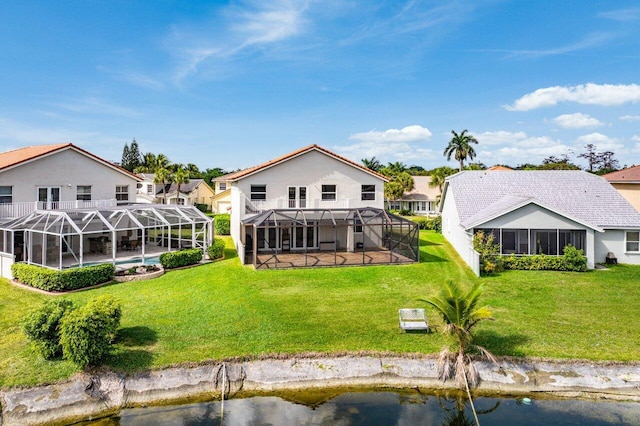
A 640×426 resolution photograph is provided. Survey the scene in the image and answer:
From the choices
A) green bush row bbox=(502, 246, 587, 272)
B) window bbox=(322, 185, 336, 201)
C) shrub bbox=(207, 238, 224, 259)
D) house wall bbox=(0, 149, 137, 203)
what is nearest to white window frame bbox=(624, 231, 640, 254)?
green bush row bbox=(502, 246, 587, 272)

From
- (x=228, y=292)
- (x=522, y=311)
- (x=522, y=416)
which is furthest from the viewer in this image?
(x=228, y=292)

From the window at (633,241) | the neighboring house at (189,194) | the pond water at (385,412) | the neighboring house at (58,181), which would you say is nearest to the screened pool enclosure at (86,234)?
the neighboring house at (58,181)

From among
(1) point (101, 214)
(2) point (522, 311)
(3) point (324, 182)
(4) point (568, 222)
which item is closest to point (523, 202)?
(4) point (568, 222)

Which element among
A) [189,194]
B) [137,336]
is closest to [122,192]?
[137,336]

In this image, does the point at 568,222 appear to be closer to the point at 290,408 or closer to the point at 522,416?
the point at 522,416

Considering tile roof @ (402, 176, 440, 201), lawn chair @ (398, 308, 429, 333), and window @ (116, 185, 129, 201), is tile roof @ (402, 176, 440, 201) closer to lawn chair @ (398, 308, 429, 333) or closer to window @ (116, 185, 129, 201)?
window @ (116, 185, 129, 201)

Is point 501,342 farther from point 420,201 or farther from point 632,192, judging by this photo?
point 420,201

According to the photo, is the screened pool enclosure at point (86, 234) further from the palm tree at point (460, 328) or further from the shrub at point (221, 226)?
the palm tree at point (460, 328)
